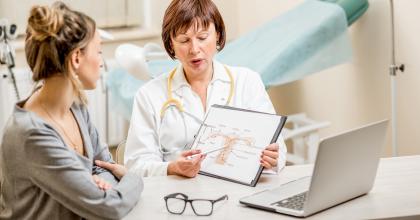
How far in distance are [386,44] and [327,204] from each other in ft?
6.02

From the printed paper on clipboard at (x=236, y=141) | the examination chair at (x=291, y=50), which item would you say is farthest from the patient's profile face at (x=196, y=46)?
the examination chair at (x=291, y=50)

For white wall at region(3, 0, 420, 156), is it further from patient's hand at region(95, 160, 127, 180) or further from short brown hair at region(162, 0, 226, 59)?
patient's hand at region(95, 160, 127, 180)

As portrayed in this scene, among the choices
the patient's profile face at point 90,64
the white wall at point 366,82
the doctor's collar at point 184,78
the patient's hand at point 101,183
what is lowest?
the white wall at point 366,82

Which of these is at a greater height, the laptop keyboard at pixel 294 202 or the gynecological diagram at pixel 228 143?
the gynecological diagram at pixel 228 143

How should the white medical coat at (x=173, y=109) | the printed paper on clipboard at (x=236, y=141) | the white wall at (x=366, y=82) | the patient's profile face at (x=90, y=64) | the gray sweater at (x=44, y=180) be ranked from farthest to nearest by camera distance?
the white wall at (x=366, y=82) < the white medical coat at (x=173, y=109) < the printed paper on clipboard at (x=236, y=141) < the patient's profile face at (x=90, y=64) < the gray sweater at (x=44, y=180)

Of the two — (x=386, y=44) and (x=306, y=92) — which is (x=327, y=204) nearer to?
(x=386, y=44)

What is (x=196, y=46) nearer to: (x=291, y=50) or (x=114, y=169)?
(x=114, y=169)

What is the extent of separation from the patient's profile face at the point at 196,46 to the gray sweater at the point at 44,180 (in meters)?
0.65

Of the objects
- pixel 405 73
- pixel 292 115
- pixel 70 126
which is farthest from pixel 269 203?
pixel 292 115

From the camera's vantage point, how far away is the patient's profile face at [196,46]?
238 centimetres

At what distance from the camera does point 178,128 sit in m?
2.40

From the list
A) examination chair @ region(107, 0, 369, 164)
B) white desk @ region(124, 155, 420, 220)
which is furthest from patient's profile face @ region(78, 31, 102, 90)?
examination chair @ region(107, 0, 369, 164)

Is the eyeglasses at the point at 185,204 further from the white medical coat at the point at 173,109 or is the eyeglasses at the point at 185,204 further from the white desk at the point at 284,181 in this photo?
the white medical coat at the point at 173,109

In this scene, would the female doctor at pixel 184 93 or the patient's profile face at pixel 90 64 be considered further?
the female doctor at pixel 184 93
